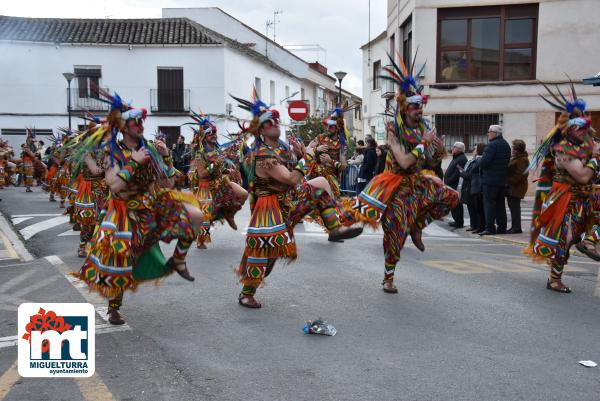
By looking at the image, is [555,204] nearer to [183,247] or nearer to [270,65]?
[183,247]

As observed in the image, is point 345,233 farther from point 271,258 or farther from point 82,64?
point 82,64

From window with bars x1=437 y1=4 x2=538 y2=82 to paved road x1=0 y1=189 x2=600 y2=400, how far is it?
38.7ft

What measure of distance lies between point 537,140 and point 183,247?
1623cm

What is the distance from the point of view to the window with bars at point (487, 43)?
19.0 metres

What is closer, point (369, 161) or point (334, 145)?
point (334, 145)

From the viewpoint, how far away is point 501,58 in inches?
758

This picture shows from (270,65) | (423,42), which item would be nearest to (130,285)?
(423,42)

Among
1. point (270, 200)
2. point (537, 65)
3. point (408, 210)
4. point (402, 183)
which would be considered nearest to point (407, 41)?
point (537, 65)

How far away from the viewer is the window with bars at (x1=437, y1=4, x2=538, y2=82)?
19031 millimetres

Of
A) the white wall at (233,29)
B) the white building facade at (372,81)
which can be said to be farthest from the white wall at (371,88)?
the white wall at (233,29)

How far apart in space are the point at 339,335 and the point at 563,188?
324 cm

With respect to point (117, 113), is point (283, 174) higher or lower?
lower

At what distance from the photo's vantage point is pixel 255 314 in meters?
5.93

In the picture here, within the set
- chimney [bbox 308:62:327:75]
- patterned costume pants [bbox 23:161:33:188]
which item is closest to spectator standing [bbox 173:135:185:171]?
patterned costume pants [bbox 23:161:33:188]
